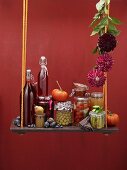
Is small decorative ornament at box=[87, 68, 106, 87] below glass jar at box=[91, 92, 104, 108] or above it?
above

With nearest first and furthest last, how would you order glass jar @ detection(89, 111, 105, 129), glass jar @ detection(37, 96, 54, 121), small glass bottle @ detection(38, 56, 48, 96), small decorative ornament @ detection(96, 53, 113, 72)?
small decorative ornament @ detection(96, 53, 113, 72), glass jar @ detection(89, 111, 105, 129), glass jar @ detection(37, 96, 54, 121), small glass bottle @ detection(38, 56, 48, 96)

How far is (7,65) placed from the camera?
2834 mm

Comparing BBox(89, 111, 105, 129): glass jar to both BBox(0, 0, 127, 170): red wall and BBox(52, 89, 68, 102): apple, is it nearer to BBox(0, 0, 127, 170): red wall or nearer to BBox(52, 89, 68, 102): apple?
BBox(52, 89, 68, 102): apple

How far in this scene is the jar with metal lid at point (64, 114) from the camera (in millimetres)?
1708

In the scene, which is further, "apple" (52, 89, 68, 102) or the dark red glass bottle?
"apple" (52, 89, 68, 102)

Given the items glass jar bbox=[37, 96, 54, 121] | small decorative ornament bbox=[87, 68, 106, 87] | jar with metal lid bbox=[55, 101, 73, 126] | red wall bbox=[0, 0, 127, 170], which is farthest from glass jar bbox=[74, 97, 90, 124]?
red wall bbox=[0, 0, 127, 170]

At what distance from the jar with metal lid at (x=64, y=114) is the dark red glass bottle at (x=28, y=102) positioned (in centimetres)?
13

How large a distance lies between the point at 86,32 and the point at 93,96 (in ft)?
3.98

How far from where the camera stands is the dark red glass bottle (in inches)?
66.5

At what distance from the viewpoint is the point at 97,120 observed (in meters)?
1.63

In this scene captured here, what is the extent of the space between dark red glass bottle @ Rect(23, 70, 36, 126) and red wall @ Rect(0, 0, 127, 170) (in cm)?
108

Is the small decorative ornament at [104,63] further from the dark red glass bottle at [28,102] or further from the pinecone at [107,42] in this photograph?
the dark red glass bottle at [28,102]

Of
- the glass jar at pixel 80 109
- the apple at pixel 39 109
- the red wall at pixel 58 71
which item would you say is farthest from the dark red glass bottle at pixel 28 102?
the red wall at pixel 58 71

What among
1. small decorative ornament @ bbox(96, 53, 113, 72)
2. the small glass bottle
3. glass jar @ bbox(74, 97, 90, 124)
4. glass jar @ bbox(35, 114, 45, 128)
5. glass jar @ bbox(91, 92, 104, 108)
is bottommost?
glass jar @ bbox(35, 114, 45, 128)
